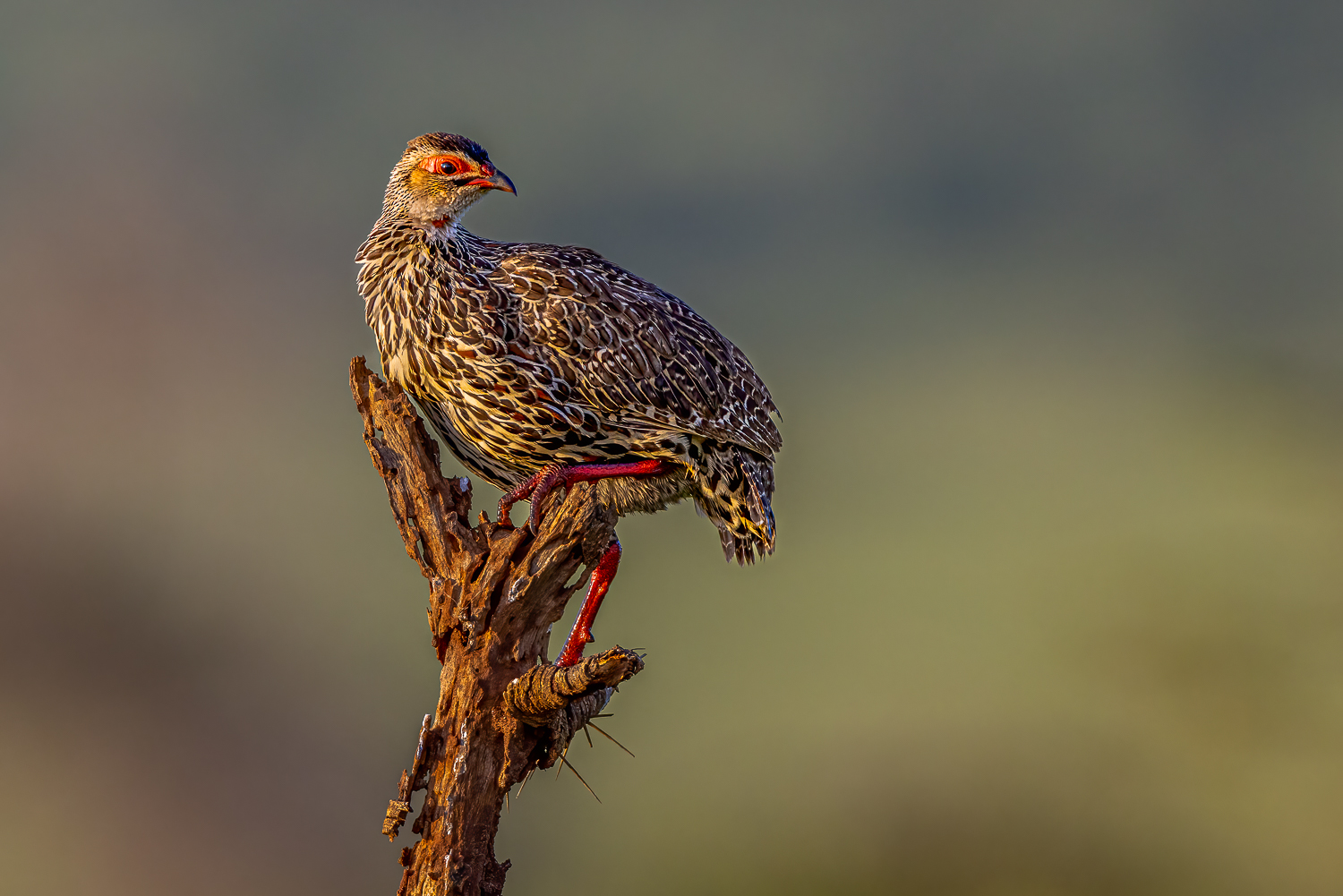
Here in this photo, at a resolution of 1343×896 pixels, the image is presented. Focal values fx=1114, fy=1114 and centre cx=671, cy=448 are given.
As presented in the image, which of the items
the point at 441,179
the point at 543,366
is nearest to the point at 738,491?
the point at 543,366

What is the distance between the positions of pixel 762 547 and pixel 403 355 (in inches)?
75.5

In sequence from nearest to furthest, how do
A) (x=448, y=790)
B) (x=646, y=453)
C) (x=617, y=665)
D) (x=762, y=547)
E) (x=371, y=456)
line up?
(x=617, y=665), (x=448, y=790), (x=371, y=456), (x=646, y=453), (x=762, y=547)

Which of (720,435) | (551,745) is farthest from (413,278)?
(551,745)

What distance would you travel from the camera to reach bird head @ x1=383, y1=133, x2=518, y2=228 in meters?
4.76

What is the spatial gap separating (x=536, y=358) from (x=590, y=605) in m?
1.14

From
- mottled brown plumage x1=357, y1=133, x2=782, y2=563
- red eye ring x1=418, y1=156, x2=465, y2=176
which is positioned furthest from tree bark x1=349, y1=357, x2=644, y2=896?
red eye ring x1=418, y1=156, x2=465, y2=176

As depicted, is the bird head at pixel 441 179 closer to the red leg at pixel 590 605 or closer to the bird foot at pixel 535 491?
the bird foot at pixel 535 491

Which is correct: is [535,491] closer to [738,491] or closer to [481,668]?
[481,668]

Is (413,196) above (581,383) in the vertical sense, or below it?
above

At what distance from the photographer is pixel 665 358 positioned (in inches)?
200

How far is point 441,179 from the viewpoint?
4.80 meters

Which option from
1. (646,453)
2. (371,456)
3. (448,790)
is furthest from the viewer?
(646,453)

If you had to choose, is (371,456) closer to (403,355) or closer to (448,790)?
(403,355)

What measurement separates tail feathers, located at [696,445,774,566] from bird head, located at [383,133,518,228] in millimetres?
1524
